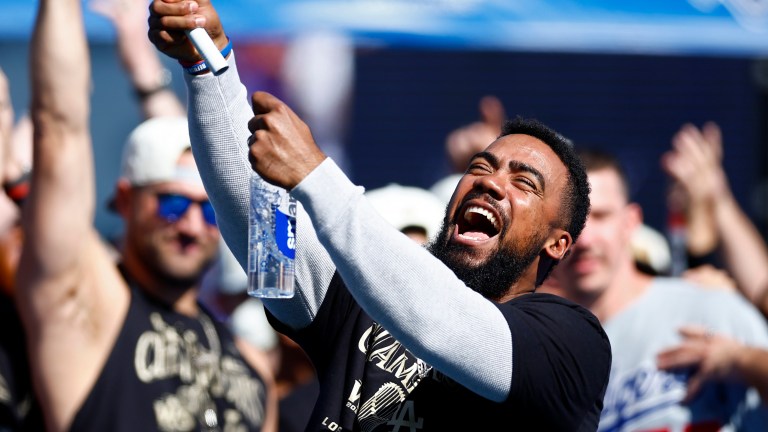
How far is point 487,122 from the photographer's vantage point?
613 cm

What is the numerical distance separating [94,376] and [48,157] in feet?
2.38

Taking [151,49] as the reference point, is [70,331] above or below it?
below

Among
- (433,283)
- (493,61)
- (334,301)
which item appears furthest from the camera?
(493,61)

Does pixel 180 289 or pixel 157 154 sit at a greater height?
pixel 157 154

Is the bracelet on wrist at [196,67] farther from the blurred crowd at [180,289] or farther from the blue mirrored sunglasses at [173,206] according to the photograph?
the blue mirrored sunglasses at [173,206]

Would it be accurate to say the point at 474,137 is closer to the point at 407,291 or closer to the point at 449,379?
the point at 449,379

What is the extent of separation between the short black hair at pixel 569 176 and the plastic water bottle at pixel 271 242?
2.25 ft

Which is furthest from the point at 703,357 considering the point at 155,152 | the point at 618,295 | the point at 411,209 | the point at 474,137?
the point at 155,152

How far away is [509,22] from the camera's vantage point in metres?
6.00

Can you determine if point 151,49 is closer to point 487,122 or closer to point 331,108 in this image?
point 487,122

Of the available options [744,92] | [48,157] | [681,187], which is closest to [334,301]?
[48,157]

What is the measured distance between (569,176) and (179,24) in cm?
94

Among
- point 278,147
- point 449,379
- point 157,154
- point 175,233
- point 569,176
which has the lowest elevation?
point 175,233

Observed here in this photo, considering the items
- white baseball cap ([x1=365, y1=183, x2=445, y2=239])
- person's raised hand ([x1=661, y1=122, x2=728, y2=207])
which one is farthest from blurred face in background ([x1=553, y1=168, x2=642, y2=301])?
person's raised hand ([x1=661, y1=122, x2=728, y2=207])
